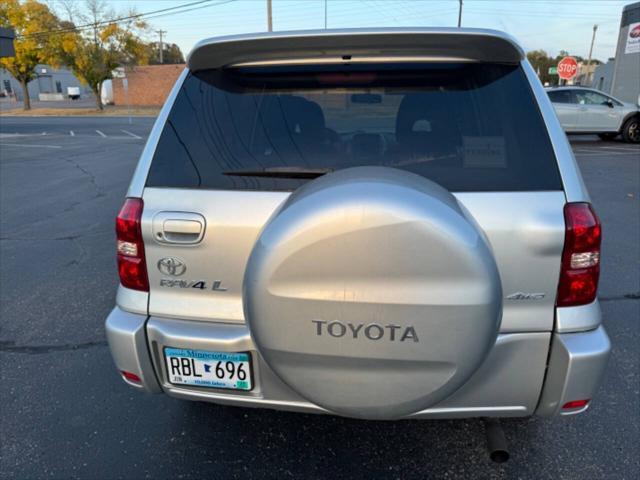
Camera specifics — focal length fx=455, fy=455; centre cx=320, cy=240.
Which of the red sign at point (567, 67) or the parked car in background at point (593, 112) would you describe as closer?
the parked car in background at point (593, 112)

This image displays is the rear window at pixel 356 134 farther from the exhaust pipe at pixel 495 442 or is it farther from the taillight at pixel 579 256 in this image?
the exhaust pipe at pixel 495 442

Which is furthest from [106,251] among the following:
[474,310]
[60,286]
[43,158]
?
[43,158]

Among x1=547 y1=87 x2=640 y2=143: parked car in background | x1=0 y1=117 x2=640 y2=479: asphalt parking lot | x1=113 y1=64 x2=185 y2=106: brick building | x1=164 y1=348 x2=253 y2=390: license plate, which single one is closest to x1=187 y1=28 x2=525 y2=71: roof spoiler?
x1=164 y1=348 x2=253 y2=390: license plate

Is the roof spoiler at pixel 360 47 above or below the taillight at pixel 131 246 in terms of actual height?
above

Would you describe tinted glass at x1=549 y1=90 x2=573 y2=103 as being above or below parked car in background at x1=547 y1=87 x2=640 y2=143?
above

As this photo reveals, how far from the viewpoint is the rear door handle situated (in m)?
1.66

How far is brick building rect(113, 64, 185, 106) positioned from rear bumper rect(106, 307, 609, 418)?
5255cm

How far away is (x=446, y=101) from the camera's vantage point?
5.93 ft

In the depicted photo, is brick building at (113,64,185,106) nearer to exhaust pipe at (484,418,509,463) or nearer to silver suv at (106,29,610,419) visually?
silver suv at (106,29,610,419)

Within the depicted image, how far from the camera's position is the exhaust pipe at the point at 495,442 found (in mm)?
1983

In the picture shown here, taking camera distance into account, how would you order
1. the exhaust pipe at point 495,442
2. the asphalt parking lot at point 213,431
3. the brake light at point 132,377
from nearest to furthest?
the brake light at point 132,377, the exhaust pipe at point 495,442, the asphalt parking lot at point 213,431

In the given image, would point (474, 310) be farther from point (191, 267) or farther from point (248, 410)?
point (248, 410)

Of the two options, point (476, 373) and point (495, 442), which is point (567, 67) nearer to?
point (495, 442)

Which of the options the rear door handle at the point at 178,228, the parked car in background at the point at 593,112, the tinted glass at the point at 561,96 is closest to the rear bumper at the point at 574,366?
the rear door handle at the point at 178,228
